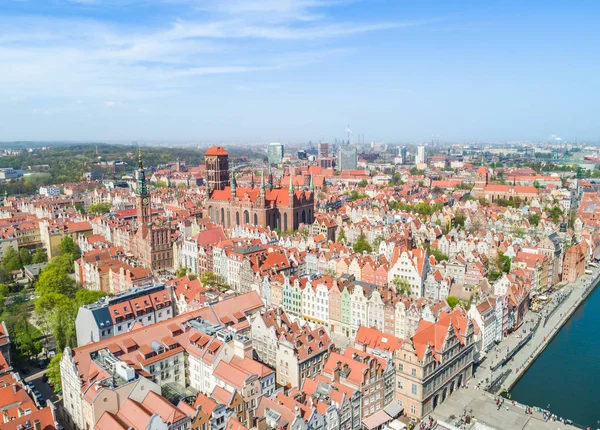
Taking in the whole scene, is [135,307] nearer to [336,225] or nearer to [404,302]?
[404,302]

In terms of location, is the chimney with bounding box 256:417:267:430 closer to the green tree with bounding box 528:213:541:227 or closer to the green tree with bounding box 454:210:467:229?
the green tree with bounding box 454:210:467:229

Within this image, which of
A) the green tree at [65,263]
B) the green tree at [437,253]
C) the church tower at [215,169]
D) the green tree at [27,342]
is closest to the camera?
the green tree at [27,342]

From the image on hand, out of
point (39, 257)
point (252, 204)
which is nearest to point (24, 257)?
point (39, 257)

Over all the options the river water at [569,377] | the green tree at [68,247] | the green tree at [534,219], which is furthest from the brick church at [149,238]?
the green tree at [534,219]

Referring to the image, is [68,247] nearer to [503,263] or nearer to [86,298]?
[86,298]

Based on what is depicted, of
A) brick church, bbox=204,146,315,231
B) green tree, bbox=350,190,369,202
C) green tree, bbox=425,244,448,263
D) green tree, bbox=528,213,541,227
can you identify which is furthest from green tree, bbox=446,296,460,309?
green tree, bbox=350,190,369,202

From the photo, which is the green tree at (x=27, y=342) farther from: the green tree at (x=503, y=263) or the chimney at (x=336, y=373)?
the green tree at (x=503, y=263)
